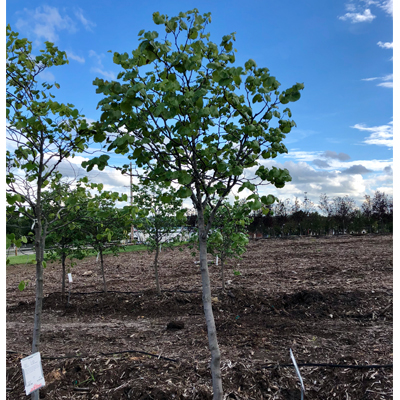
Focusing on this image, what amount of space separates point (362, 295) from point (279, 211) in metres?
28.3

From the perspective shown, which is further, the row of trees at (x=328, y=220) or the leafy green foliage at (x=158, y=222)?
the row of trees at (x=328, y=220)

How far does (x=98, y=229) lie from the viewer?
30.7ft

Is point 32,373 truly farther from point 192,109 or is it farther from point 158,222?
point 158,222

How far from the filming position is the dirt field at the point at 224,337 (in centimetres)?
423

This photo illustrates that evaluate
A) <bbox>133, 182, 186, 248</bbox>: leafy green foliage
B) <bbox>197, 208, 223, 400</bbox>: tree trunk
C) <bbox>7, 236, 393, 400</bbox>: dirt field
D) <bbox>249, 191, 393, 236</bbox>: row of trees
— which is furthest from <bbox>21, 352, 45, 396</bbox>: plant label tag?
<bbox>249, 191, 393, 236</bbox>: row of trees

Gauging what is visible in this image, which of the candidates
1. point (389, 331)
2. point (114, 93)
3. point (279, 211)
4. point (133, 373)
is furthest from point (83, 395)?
point (279, 211)

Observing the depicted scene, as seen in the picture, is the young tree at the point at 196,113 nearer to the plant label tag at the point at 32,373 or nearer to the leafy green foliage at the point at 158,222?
the plant label tag at the point at 32,373

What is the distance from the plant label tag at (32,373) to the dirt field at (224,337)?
1.16m

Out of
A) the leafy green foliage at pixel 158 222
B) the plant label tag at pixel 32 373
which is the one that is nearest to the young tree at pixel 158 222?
the leafy green foliage at pixel 158 222

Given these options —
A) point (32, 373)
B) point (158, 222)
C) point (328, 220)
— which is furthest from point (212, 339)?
point (328, 220)

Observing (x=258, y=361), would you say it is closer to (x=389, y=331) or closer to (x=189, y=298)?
(x=389, y=331)

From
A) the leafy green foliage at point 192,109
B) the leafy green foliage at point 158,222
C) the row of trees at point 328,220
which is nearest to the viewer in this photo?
the leafy green foliage at point 192,109

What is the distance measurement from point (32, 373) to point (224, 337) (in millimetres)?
3641

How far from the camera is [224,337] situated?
6.04 m
